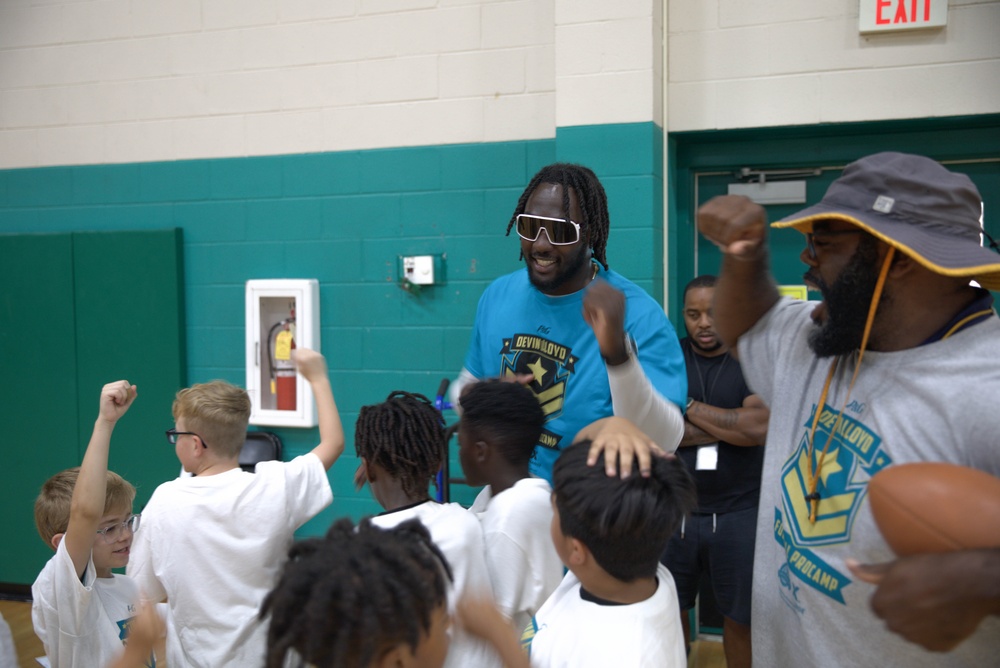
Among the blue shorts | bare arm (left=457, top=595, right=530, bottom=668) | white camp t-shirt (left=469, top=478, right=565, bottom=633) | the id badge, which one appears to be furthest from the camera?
the id badge

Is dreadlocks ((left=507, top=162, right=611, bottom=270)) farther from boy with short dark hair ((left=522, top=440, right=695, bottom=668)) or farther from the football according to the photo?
the football

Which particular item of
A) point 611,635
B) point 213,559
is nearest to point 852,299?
point 611,635

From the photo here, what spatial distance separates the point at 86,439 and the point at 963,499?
14.7 ft

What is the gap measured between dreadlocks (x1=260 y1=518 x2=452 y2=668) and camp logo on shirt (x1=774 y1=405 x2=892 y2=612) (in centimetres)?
66

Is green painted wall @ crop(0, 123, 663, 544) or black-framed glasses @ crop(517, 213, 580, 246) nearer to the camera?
black-framed glasses @ crop(517, 213, 580, 246)

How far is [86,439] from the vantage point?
461 cm

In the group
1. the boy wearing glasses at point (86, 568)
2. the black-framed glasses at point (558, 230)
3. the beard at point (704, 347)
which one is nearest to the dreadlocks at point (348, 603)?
the boy wearing glasses at point (86, 568)

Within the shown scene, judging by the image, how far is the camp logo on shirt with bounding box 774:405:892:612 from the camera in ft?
4.68

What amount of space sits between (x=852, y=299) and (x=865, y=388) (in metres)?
0.16

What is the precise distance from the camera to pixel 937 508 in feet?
3.94

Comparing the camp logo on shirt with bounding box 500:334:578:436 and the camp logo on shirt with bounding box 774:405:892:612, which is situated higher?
the camp logo on shirt with bounding box 500:334:578:436

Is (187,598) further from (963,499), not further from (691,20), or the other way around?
(691,20)

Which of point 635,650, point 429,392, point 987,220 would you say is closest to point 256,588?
point 635,650

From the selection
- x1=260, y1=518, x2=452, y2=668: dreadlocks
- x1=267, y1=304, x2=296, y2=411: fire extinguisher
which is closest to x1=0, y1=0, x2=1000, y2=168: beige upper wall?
x1=267, y1=304, x2=296, y2=411: fire extinguisher
